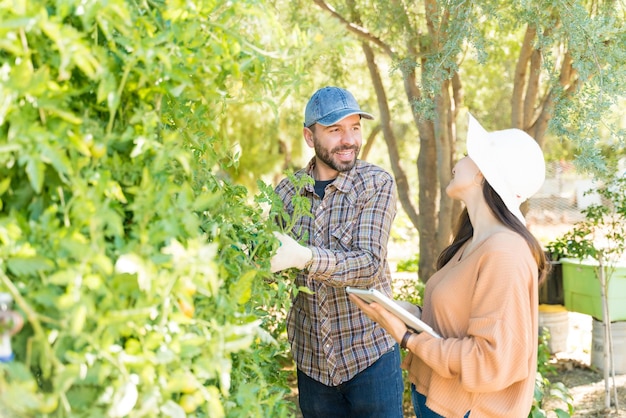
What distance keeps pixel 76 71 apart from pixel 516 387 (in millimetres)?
1762

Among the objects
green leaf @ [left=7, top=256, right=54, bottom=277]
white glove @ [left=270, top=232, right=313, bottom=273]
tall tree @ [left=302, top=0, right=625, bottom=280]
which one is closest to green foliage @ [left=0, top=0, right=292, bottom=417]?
green leaf @ [left=7, top=256, right=54, bottom=277]

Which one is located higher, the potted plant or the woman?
the woman

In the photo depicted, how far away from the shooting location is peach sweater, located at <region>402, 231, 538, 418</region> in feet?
7.63

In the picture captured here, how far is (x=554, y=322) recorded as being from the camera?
7016 mm

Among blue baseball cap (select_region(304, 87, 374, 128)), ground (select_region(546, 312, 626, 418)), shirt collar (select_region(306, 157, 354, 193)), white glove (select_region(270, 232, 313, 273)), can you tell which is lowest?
ground (select_region(546, 312, 626, 418))

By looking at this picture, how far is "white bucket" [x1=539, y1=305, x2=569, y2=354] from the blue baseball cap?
4.53m

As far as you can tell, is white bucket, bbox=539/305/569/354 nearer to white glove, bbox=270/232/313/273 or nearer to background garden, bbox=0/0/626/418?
white glove, bbox=270/232/313/273

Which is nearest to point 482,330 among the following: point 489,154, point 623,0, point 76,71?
point 489,154

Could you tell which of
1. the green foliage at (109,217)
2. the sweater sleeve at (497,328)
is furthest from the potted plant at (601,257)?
the green foliage at (109,217)

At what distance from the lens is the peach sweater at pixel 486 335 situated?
2324 mm

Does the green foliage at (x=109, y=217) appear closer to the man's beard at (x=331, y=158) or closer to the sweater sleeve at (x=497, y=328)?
the sweater sleeve at (x=497, y=328)

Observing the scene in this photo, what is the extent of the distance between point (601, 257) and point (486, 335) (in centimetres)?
389

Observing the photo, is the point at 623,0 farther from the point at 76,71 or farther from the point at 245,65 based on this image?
the point at 76,71

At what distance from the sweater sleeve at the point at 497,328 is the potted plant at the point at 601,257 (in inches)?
124
